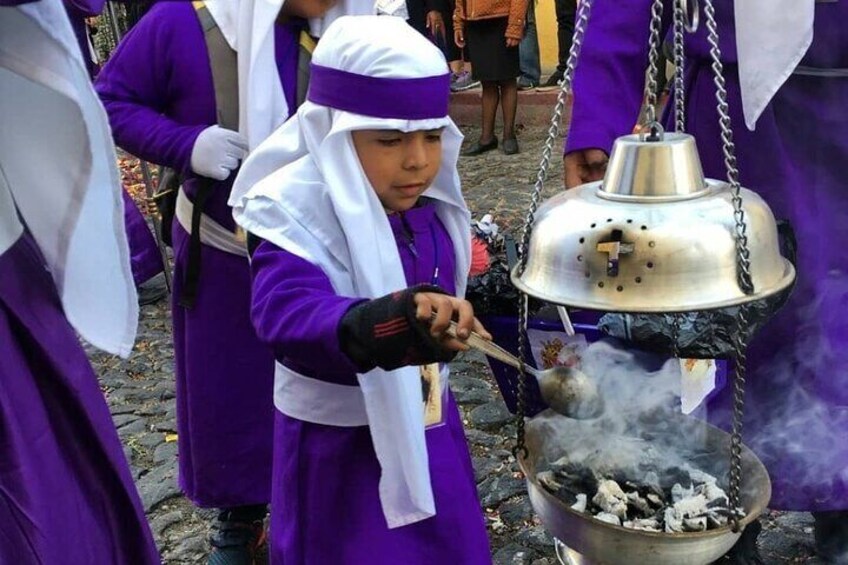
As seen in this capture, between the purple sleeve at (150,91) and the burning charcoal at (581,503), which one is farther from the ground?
the purple sleeve at (150,91)

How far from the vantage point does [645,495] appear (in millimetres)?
2355

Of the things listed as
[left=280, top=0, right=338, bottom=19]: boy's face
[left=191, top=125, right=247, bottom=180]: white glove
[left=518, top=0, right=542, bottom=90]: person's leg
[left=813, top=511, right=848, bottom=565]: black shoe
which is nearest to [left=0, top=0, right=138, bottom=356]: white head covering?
[left=191, top=125, right=247, bottom=180]: white glove

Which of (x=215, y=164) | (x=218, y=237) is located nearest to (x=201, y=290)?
(x=218, y=237)

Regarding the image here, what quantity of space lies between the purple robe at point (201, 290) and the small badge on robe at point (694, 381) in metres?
1.30

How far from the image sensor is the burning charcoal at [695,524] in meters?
2.07

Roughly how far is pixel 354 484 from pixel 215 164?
1109 mm

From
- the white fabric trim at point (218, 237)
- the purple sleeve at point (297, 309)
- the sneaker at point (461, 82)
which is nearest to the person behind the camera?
the purple sleeve at point (297, 309)

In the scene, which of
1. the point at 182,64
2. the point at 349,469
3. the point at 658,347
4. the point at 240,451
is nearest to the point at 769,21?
the point at 658,347

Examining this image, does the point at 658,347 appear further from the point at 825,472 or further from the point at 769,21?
the point at 769,21

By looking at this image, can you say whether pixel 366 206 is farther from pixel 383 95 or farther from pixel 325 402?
pixel 325 402

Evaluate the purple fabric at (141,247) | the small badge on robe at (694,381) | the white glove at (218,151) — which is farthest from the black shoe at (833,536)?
the purple fabric at (141,247)

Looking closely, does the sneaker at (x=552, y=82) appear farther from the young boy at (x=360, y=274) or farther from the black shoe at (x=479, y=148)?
the young boy at (x=360, y=274)

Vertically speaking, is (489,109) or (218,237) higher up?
(218,237)

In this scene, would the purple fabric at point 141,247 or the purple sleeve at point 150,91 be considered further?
the purple fabric at point 141,247
